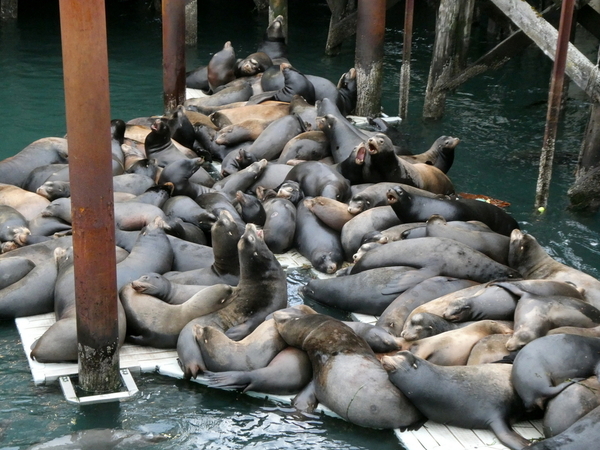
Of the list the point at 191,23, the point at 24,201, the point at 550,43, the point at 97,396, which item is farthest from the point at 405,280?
the point at 191,23

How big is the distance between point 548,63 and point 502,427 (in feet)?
42.9

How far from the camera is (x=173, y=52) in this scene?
1106 cm

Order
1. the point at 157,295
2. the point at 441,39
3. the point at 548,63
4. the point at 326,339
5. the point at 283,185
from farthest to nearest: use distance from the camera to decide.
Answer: the point at 548,63
the point at 441,39
the point at 283,185
the point at 157,295
the point at 326,339

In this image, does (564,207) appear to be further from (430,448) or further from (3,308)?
(3,308)

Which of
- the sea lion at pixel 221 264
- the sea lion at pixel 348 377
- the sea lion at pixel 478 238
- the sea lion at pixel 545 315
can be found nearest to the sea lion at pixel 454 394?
the sea lion at pixel 348 377

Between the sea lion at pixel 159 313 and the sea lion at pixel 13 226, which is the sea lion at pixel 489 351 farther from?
the sea lion at pixel 13 226

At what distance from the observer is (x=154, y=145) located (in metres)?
9.48

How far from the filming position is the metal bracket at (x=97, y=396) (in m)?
5.23

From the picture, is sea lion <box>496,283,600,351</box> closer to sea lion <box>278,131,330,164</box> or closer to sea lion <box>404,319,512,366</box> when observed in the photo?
sea lion <box>404,319,512,366</box>

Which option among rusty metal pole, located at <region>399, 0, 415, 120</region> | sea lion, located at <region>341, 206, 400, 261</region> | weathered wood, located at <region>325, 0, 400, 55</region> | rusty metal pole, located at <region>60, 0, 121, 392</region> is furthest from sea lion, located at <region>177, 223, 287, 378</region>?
weathered wood, located at <region>325, 0, 400, 55</region>

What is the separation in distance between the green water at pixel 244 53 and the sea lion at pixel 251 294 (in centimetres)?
53

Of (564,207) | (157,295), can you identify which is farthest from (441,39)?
(157,295)

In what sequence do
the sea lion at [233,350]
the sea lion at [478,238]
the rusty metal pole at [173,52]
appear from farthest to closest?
the rusty metal pole at [173,52]
the sea lion at [478,238]
the sea lion at [233,350]

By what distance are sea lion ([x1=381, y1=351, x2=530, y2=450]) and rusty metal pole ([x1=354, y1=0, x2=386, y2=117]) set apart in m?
6.94
